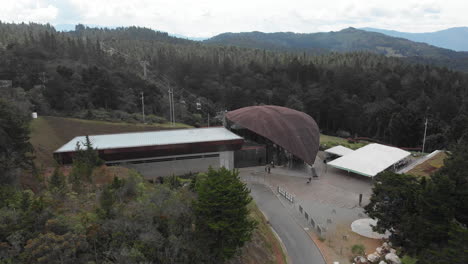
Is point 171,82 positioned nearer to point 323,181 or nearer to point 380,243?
point 323,181

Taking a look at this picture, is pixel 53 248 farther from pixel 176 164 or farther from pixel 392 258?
pixel 176 164

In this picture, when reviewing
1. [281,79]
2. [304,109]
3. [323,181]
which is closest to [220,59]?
[281,79]

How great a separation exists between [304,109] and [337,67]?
30.4 metres

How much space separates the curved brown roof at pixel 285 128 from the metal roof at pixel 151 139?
268cm

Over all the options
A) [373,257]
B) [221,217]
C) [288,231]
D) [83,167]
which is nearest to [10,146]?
[83,167]

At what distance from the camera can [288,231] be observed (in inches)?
776

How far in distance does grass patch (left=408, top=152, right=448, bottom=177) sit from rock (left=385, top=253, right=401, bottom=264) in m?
14.6

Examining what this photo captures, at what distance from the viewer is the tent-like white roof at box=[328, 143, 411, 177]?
28.9m

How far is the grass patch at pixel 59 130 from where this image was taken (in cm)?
2812

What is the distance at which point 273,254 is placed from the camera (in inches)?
664

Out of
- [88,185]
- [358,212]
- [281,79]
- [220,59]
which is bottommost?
[358,212]

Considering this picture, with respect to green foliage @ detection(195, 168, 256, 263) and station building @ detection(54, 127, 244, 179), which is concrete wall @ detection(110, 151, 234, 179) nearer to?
station building @ detection(54, 127, 244, 179)

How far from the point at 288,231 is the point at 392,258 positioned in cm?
605

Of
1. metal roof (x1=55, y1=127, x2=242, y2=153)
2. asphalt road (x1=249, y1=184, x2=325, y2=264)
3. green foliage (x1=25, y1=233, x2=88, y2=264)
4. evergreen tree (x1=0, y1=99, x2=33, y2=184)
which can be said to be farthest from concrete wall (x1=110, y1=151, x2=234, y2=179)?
green foliage (x1=25, y1=233, x2=88, y2=264)
